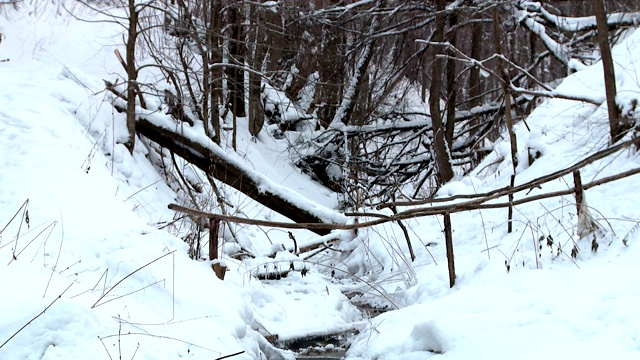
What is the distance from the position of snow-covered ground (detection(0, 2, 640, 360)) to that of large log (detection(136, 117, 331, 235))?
395 millimetres

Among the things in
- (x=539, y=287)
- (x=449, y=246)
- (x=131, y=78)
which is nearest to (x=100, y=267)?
(x=449, y=246)

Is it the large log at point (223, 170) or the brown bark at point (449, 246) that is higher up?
the large log at point (223, 170)

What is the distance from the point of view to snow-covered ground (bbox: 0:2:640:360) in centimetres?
263

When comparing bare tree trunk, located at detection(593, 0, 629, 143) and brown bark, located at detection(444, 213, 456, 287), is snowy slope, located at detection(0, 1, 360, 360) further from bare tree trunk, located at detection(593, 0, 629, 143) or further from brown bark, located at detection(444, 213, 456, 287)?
bare tree trunk, located at detection(593, 0, 629, 143)

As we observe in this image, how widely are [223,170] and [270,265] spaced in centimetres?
186

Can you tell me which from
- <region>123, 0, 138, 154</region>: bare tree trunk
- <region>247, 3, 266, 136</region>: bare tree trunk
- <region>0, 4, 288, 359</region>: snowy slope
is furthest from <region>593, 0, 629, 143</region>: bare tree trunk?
<region>247, 3, 266, 136</region>: bare tree trunk

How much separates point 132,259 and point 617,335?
8.34 ft

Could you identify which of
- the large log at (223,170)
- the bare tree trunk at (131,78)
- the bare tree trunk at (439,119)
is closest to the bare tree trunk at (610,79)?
the large log at (223,170)

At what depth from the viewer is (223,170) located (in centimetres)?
746

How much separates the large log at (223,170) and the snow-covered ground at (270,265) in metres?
0.39

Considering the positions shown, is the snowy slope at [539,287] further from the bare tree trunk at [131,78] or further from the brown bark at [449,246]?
the bare tree trunk at [131,78]

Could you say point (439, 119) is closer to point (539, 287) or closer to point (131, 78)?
point (131, 78)

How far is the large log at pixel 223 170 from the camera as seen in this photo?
7184mm

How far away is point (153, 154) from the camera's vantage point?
26.9ft
